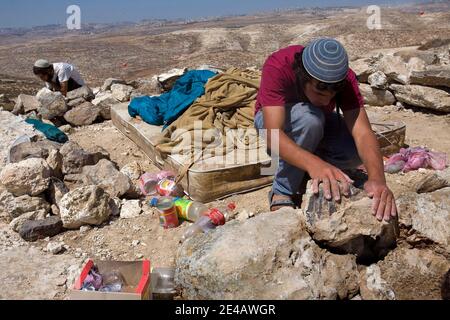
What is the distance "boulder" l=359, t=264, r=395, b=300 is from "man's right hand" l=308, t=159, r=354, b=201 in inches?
17.6

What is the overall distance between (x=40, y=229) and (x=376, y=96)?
16.4ft

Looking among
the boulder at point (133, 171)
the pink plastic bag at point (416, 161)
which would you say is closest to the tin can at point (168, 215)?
the boulder at point (133, 171)

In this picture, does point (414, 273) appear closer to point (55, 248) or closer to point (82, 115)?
point (55, 248)

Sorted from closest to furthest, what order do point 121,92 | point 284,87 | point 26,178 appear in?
point 284,87 < point 26,178 < point 121,92

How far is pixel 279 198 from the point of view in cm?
328

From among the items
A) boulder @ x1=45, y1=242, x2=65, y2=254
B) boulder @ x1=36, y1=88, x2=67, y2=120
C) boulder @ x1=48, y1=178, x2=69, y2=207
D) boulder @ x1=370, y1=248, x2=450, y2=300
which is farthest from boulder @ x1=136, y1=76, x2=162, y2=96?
boulder @ x1=370, y1=248, x2=450, y2=300

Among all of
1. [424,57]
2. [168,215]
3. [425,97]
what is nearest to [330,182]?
[168,215]

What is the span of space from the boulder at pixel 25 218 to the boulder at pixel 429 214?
2966 millimetres

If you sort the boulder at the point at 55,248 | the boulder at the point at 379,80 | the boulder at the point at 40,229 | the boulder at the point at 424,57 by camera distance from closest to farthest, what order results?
1. the boulder at the point at 55,248
2. the boulder at the point at 40,229
3. the boulder at the point at 379,80
4. the boulder at the point at 424,57

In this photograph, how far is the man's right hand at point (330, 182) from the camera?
2416 millimetres

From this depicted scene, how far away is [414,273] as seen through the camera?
2330mm

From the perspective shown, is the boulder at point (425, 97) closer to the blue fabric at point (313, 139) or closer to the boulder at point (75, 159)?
the blue fabric at point (313, 139)

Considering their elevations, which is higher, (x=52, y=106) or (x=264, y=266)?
(x=52, y=106)
